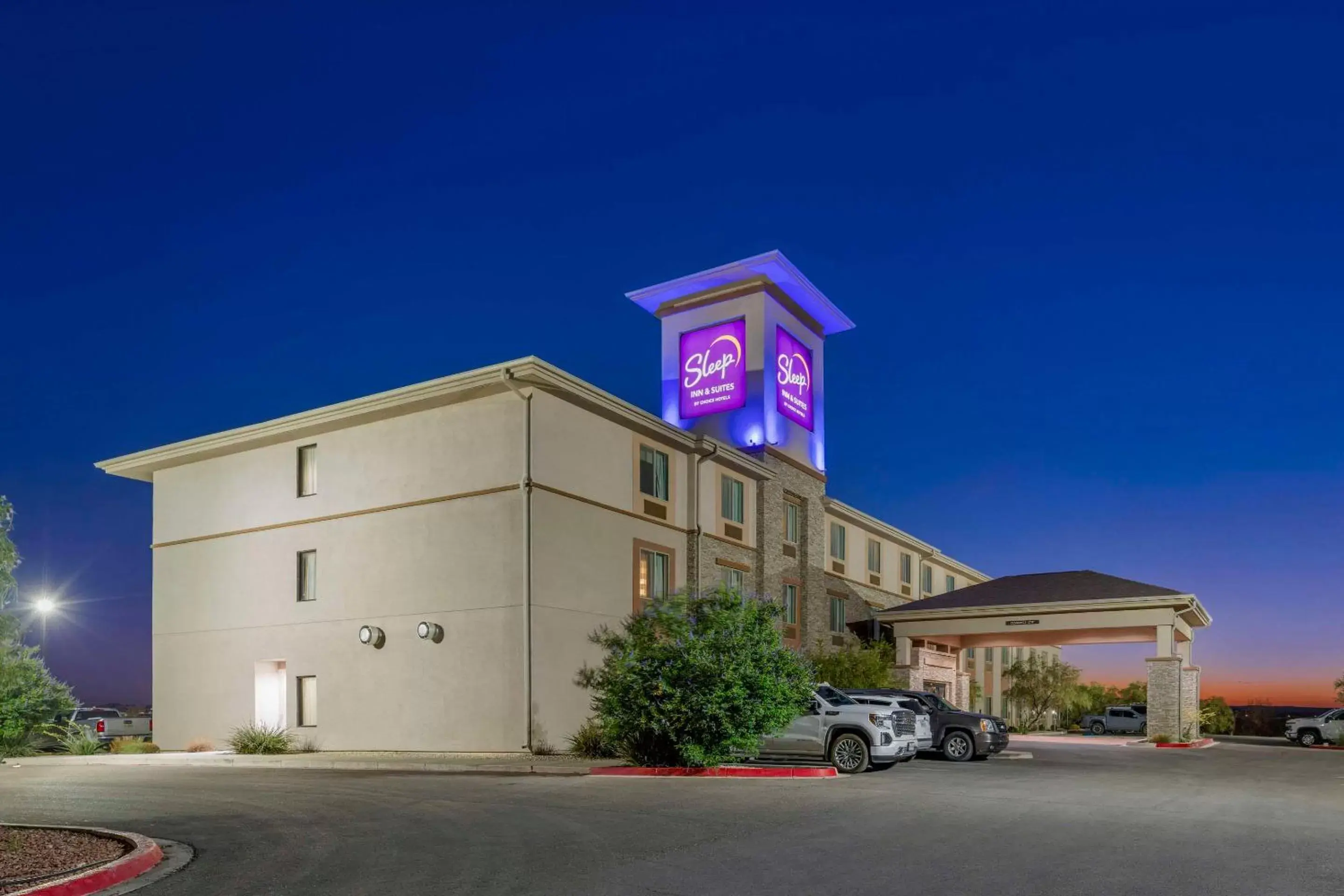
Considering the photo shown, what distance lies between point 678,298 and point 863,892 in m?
36.4

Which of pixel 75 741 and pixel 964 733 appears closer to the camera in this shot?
pixel 964 733

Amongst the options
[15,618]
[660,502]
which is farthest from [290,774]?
[660,502]

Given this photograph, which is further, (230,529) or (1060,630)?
(1060,630)

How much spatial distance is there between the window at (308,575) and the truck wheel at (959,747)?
650 inches

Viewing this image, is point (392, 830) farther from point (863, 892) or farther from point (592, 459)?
point (592, 459)

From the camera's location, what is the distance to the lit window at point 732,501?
35250 mm

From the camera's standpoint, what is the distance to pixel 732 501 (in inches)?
1410

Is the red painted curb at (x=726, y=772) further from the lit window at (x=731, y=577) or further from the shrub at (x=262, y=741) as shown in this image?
the lit window at (x=731, y=577)

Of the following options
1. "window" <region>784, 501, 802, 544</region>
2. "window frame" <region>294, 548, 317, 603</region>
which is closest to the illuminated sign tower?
"window" <region>784, 501, 802, 544</region>

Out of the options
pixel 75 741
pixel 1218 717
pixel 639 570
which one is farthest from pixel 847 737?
pixel 1218 717

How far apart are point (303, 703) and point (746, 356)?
65.5ft

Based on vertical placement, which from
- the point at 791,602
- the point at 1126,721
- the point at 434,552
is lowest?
the point at 1126,721

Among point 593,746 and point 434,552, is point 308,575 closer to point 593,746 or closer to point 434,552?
point 434,552

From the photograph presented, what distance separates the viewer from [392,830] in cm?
1218
